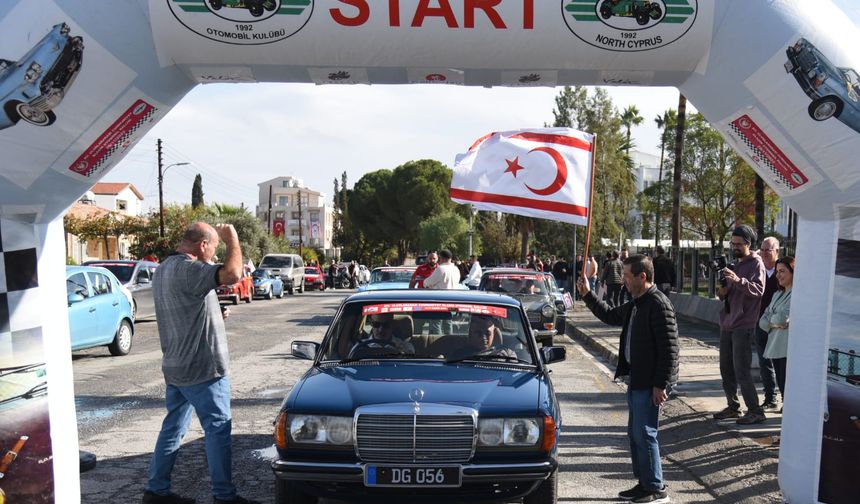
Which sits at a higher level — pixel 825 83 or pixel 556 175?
pixel 825 83

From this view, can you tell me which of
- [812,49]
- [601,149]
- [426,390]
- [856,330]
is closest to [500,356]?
[426,390]

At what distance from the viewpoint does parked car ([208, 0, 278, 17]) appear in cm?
578

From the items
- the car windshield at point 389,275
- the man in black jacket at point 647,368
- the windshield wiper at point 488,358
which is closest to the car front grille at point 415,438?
the windshield wiper at point 488,358

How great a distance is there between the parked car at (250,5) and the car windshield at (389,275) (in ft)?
49.0

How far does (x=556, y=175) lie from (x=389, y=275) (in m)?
8.71

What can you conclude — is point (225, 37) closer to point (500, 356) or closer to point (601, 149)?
point (500, 356)

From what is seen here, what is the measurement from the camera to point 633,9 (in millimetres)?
5918

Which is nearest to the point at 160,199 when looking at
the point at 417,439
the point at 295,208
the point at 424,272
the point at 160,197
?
the point at 160,197

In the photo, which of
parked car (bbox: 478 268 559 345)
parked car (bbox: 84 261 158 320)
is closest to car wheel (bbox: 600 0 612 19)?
parked car (bbox: 478 268 559 345)

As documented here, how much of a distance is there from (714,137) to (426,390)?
41.0 meters

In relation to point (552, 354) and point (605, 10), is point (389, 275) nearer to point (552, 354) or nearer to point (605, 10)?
point (552, 354)

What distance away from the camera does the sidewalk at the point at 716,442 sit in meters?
6.84

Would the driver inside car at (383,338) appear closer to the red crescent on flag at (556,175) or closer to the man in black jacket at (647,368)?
the man in black jacket at (647,368)

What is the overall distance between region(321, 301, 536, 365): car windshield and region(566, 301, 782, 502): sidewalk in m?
1.97
